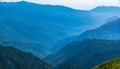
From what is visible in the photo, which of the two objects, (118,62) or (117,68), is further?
(118,62)

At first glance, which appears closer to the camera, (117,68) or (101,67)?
(117,68)
